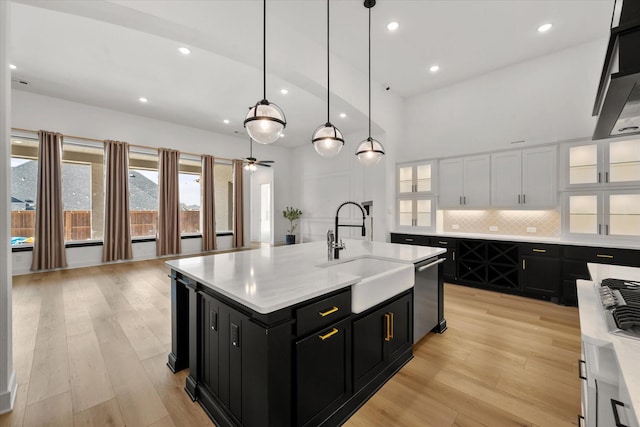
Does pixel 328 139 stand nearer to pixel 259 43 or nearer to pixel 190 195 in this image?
pixel 259 43

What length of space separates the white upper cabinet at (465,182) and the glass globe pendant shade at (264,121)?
4.04 metres

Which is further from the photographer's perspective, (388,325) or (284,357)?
(388,325)

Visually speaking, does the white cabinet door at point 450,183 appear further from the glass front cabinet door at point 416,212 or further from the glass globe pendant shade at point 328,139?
the glass globe pendant shade at point 328,139

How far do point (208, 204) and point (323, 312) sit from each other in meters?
7.01

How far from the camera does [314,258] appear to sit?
2395 millimetres

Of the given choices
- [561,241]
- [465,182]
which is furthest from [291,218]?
[561,241]

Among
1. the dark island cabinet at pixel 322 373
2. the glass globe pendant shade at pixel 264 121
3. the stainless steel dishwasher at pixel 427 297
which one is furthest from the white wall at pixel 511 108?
the dark island cabinet at pixel 322 373

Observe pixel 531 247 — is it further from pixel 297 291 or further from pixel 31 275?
pixel 31 275

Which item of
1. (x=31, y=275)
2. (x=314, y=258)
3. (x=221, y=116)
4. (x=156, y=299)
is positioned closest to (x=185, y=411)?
(x=314, y=258)

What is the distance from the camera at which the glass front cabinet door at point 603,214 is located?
3.47 m

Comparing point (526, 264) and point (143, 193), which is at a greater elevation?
point (143, 193)

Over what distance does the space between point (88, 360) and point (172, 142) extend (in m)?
6.04

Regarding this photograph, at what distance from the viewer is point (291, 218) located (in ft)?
29.5

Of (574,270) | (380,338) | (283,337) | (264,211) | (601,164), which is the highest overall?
(601,164)
